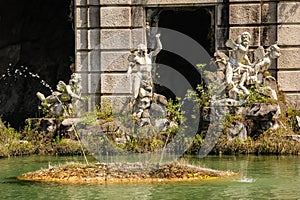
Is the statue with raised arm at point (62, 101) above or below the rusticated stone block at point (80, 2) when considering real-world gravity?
below

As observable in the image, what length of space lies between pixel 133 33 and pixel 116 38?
1.30 feet

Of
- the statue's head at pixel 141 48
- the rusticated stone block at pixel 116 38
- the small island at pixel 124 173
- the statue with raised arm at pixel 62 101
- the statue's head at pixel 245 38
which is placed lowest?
the small island at pixel 124 173

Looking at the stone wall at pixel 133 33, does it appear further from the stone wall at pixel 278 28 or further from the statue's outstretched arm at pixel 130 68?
the statue's outstretched arm at pixel 130 68

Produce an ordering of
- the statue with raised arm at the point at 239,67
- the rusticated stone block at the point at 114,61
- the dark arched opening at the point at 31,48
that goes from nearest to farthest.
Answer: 1. the statue with raised arm at the point at 239,67
2. the rusticated stone block at the point at 114,61
3. the dark arched opening at the point at 31,48

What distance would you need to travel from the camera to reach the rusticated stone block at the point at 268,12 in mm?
19594

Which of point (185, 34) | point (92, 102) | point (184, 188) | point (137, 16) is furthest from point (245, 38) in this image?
point (184, 188)

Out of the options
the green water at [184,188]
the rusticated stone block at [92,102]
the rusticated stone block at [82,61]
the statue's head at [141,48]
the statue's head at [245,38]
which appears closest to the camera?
the green water at [184,188]

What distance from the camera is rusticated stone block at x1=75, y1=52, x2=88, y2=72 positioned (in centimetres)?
2027

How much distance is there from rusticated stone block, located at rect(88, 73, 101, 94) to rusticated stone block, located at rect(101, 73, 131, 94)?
11cm

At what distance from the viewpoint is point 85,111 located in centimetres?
1994

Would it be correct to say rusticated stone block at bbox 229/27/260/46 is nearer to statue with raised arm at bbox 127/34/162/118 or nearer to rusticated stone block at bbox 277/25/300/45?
rusticated stone block at bbox 277/25/300/45

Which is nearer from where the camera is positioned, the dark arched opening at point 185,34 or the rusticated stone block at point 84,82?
the rusticated stone block at point 84,82

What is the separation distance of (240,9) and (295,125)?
2940mm

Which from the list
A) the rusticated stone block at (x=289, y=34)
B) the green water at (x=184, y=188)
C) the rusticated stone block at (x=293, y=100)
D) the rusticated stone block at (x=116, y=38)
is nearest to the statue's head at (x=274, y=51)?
the rusticated stone block at (x=289, y=34)
